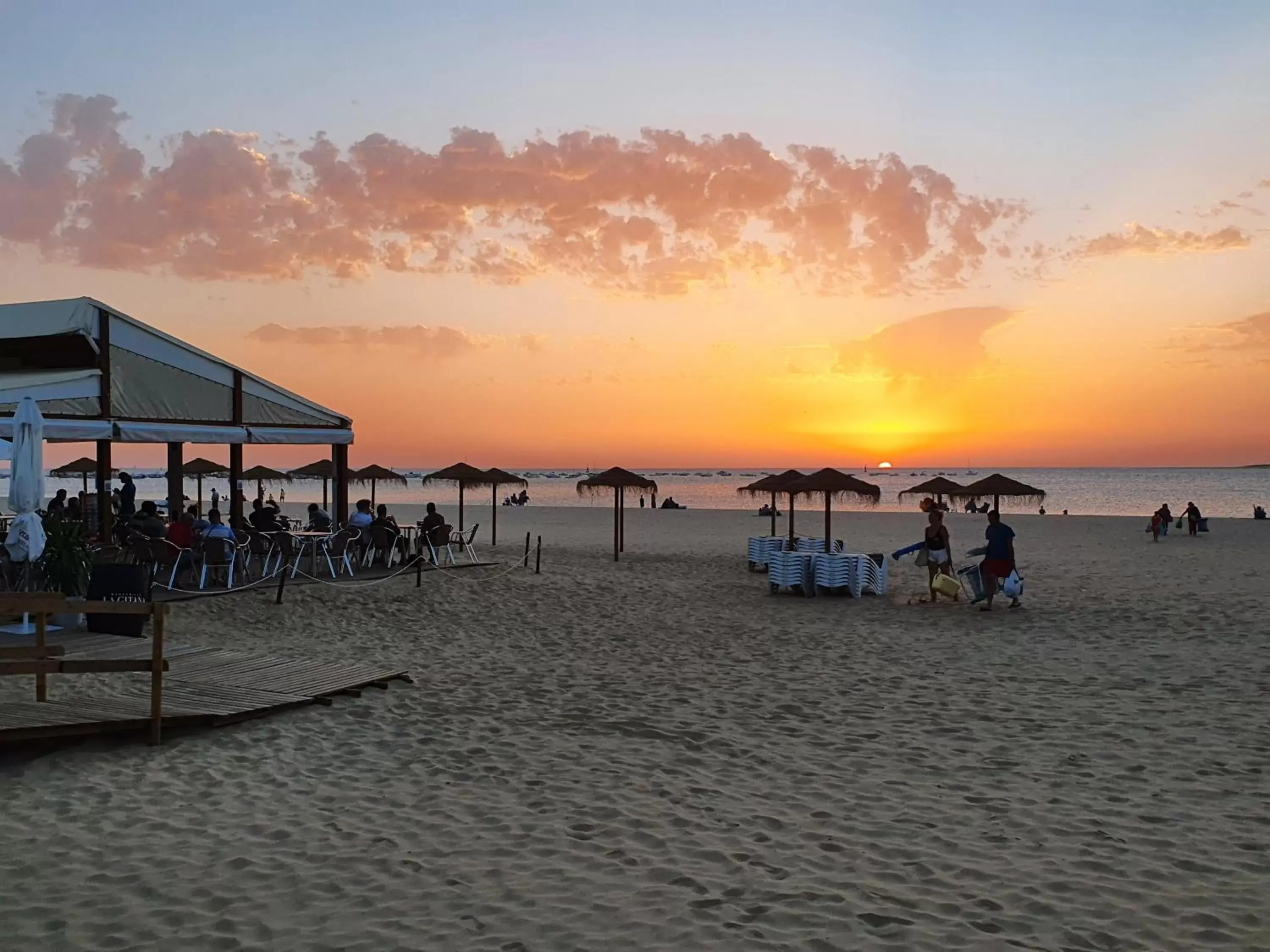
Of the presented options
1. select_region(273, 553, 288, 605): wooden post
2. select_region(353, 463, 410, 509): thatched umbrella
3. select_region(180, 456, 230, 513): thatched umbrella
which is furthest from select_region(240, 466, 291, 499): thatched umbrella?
select_region(273, 553, 288, 605): wooden post

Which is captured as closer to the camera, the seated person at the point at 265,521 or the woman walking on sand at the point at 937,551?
the woman walking on sand at the point at 937,551

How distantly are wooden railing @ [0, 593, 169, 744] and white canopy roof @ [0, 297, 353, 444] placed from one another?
5003mm

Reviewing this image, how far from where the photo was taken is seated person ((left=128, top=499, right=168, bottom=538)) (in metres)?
12.2

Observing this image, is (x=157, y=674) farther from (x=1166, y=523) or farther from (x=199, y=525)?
(x=1166, y=523)

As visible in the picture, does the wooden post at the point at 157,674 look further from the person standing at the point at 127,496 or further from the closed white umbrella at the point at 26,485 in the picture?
the person standing at the point at 127,496

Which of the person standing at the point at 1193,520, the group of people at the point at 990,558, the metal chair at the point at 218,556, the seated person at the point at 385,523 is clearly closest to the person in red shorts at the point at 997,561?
the group of people at the point at 990,558

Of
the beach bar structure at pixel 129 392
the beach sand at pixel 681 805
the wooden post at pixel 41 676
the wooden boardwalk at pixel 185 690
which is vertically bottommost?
the beach sand at pixel 681 805

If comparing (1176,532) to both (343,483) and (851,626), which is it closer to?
(851,626)

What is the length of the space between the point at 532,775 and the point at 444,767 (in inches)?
21.7

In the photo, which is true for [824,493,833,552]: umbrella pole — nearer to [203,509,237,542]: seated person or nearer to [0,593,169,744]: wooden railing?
[203,509,237,542]: seated person

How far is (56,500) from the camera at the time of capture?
1540 centimetres

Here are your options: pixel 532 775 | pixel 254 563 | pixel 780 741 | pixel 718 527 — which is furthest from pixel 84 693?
pixel 718 527

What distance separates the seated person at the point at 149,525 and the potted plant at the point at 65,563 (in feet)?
8.11

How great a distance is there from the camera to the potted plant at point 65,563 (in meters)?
9.40
